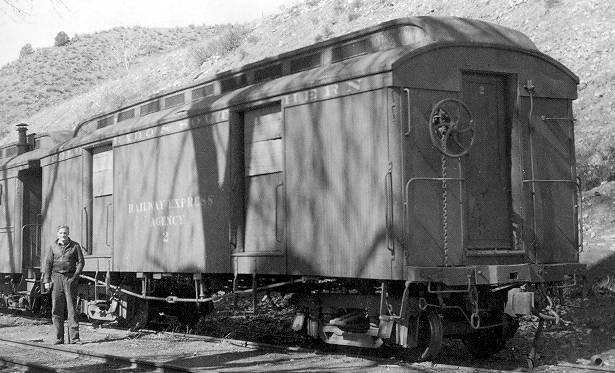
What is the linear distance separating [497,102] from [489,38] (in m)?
0.74

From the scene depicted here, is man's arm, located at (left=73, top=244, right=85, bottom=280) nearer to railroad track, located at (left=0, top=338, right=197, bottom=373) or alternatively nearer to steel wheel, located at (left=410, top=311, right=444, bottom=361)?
railroad track, located at (left=0, top=338, right=197, bottom=373)

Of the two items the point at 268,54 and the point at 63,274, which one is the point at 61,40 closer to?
the point at 268,54

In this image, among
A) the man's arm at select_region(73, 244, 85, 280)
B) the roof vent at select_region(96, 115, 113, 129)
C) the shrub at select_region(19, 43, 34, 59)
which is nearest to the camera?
the man's arm at select_region(73, 244, 85, 280)

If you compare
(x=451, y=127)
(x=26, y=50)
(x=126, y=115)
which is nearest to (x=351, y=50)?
(x=451, y=127)

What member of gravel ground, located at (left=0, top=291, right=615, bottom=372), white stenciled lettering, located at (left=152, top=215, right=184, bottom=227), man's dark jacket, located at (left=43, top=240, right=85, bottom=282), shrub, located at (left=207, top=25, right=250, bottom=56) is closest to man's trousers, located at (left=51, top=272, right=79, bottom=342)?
man's dark jacket, located at (left=43, top=240, right=85, bottom=282)

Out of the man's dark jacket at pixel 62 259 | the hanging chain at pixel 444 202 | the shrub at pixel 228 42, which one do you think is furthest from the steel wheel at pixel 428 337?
the shrub at pixel 228 42

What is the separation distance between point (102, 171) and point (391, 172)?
6952 mm

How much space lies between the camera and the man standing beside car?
1207 cm

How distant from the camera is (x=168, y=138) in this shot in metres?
11.5

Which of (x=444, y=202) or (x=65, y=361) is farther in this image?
(x=65, y=361)

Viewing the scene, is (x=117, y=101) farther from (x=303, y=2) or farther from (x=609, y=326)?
(x=609, y=326)

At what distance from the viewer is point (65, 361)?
10.3 meters

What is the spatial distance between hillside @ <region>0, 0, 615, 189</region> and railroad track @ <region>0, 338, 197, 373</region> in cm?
1022

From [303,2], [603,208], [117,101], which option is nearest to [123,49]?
[117,101]
